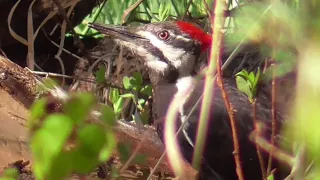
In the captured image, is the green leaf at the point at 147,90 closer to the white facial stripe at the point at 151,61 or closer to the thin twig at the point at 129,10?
the white facial stripe at the point at 151,61

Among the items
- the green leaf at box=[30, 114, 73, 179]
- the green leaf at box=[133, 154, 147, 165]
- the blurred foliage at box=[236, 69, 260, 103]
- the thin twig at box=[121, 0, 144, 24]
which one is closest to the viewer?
the green leaf at box=[30, 114, 73, 179]

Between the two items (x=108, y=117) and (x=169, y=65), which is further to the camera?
(x=169, y=65)

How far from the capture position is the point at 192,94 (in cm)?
303

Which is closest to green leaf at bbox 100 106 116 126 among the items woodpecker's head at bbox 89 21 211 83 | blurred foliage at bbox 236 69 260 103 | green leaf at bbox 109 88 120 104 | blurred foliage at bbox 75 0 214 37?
blurred foliage at bbox 236 69 260 103

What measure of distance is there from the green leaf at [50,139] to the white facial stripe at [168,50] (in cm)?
269

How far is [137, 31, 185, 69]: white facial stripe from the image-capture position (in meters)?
3.51

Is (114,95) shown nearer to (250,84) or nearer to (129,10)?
(129,10)

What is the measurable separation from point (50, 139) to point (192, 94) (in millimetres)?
2236

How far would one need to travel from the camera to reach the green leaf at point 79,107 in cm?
84

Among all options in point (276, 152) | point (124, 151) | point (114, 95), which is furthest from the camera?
point (114, 95)

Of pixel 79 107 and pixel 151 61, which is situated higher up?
pixel 79 107

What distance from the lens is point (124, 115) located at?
4.08 m

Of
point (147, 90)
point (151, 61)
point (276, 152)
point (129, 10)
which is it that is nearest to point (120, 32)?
point (151, 61)

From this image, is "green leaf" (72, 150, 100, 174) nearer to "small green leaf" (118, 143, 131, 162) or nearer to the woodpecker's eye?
"small green leaf" (118, 143, 131, 162)
